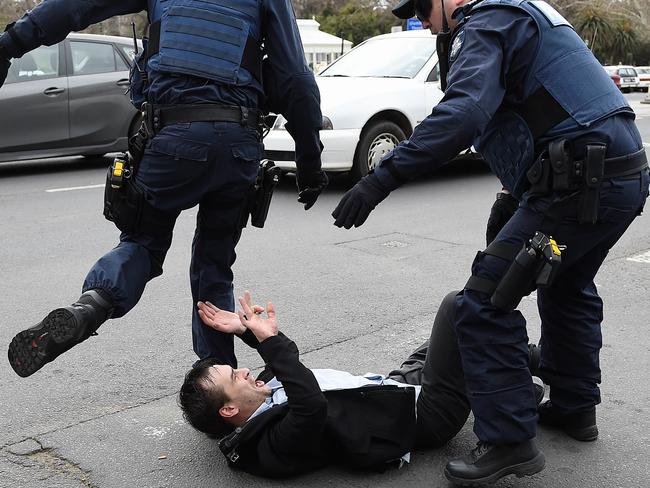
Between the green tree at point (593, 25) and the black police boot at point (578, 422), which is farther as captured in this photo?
the green tree at point (593, 25)

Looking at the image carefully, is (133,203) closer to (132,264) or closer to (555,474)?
(132,264)

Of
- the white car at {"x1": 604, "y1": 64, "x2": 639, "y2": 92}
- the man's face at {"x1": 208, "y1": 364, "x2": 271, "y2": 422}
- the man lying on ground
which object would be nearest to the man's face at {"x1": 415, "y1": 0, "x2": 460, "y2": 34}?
the man lying on ground

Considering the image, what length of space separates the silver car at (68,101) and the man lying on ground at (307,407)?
7.26 metres

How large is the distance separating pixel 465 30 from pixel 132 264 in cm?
145

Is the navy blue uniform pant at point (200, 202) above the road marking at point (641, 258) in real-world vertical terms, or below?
above

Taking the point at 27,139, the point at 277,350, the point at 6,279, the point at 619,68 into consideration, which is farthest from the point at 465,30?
the point at 619,68

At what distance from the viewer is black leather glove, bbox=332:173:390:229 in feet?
9.41

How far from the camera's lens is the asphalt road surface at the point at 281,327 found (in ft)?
10.6

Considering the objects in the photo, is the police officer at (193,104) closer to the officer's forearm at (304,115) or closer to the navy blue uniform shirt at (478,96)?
the officer's forearm at (304,115)

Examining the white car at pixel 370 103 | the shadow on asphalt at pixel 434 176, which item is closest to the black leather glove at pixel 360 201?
the white car at pixel 370 103

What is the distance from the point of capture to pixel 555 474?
10.4 feet

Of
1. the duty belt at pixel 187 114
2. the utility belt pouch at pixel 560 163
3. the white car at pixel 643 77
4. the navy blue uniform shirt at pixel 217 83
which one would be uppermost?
the navy blue uniform shirt at pixel 217 83

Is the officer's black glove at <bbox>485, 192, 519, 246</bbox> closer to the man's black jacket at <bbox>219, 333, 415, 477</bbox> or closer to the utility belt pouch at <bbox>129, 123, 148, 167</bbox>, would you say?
the man's black jacket at <bbox>219, 333, 415, 477</bbox>

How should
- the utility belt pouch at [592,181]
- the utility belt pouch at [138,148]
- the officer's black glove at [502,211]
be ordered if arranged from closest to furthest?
the utility belt pouch at [592,181] → the utility belt pouch at [138,148] → the officer's black glove at [502,211]
